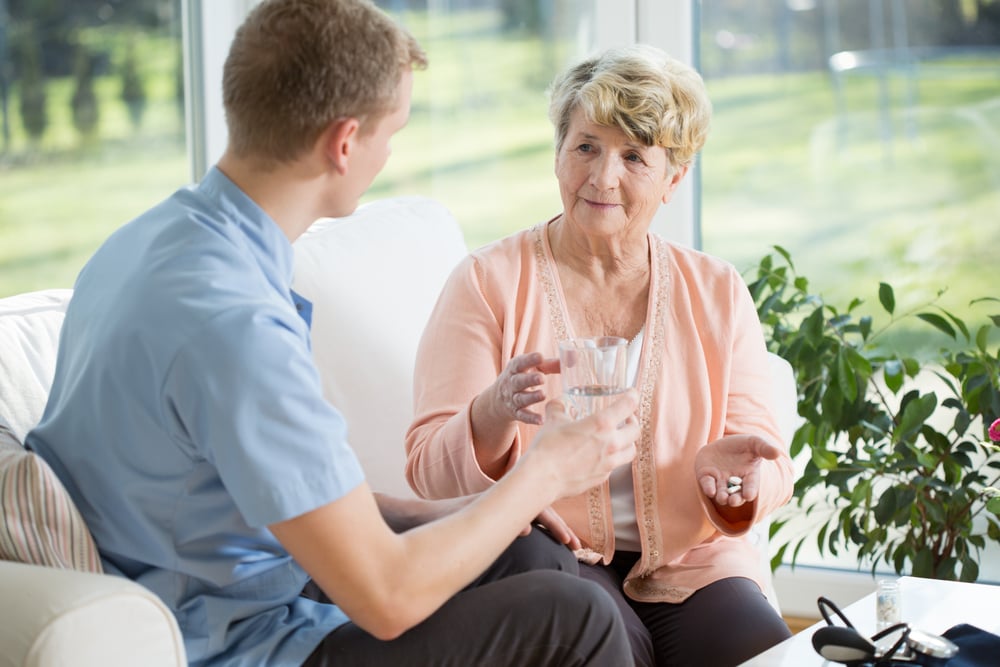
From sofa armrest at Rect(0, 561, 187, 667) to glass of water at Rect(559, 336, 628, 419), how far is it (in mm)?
625

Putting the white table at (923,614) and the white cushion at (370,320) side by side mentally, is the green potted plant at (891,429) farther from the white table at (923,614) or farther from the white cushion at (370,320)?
the white cushion at (370,320)

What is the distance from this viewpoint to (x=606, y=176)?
2135mm

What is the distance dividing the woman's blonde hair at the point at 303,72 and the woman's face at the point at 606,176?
29.5 inches

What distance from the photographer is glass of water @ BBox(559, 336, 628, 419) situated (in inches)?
65.8

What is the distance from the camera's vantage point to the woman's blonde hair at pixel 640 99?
7.01 ft

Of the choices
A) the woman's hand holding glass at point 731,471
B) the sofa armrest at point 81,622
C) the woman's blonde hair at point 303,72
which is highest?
the woman's blonde hair at point 303,72

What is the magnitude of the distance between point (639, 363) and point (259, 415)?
3.28 ft

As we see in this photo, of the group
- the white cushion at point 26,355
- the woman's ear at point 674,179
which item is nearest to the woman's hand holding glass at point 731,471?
the woman's ear at point 674,179

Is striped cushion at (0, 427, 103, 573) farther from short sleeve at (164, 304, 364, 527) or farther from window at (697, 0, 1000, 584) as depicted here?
window at (697, 0, 1000, 584)

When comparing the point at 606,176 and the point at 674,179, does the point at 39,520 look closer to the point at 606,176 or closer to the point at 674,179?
the point at 606,176

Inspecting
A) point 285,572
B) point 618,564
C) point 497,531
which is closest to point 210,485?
point 285,572

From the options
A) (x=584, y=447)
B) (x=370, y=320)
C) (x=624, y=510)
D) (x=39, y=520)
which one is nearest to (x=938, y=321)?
(x=624, y=510)

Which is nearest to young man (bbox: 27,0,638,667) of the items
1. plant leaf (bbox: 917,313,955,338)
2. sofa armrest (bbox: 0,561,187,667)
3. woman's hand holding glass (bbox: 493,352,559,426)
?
sofa armrest (bbox: 0,561,187,667)

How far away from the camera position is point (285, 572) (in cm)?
157
